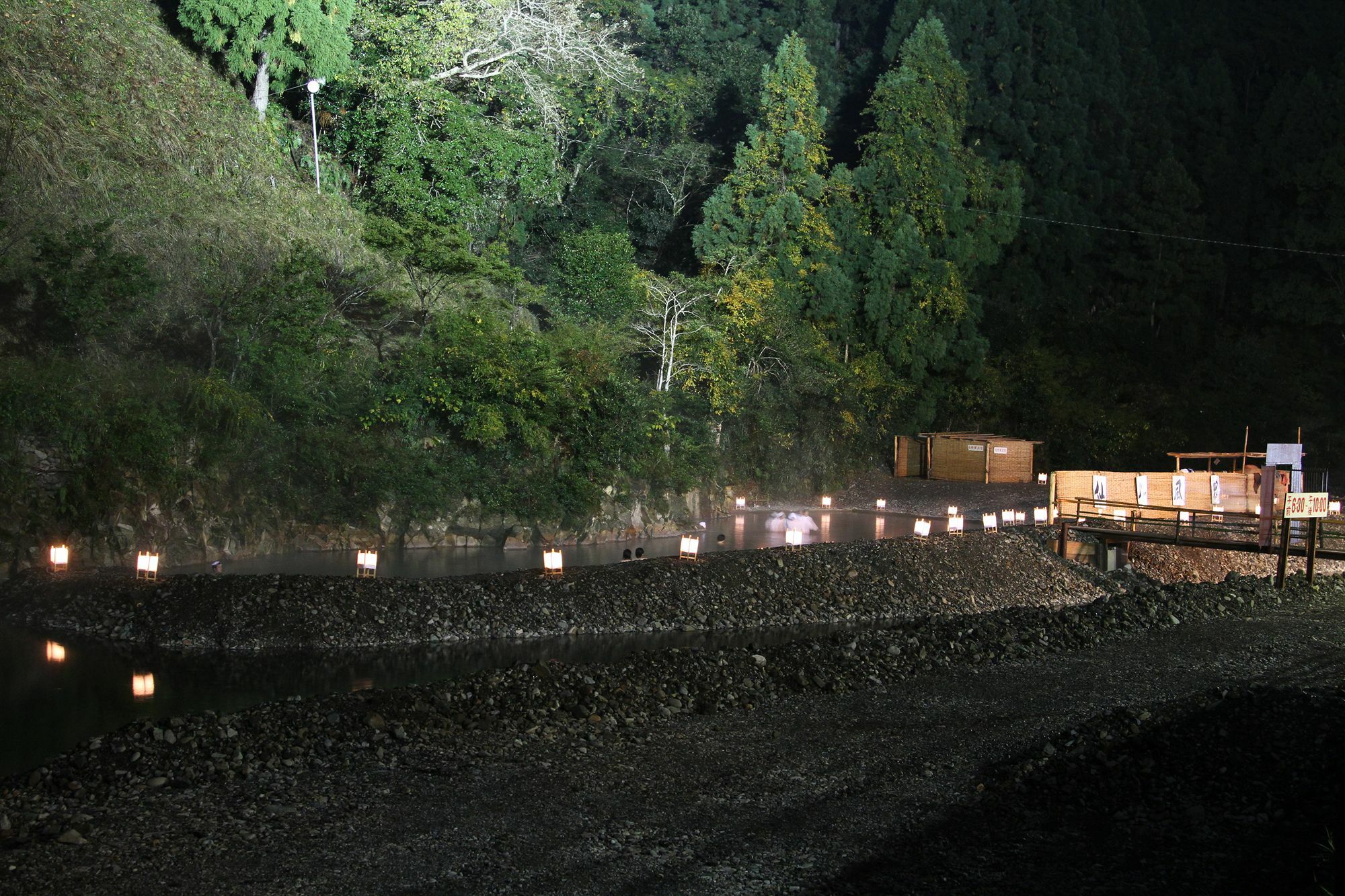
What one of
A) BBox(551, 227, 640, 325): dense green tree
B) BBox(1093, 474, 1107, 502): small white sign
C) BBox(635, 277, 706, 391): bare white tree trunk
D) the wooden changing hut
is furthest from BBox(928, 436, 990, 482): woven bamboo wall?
BBox(551, 227, 640, 325): dense green tree

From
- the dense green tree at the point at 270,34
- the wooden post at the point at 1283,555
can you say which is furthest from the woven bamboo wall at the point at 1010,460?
the dense green tree at the point at 270,34

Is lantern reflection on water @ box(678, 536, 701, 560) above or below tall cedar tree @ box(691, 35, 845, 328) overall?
below

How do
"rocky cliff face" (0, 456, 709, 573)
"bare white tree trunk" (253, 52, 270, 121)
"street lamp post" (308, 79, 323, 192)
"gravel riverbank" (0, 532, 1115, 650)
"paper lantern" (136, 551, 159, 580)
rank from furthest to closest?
"street lamp post" (308, 79, 323, 192)
"bare white tree trunk" (253, 52, 270, 121)
"rocky cliff face" (0, 456, 709, 573)
"paper lantern" (136, 551, 159, 580)
"gravel riverbank" (0, 532, 1115, 650)

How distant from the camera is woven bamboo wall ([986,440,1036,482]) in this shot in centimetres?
2900

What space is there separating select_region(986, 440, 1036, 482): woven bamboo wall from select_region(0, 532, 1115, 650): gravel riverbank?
39.8ft

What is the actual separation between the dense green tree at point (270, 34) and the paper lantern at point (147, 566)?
1171cm

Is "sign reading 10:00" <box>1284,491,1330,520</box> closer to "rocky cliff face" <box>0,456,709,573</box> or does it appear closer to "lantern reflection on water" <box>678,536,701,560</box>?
"lantern reflection on water" <box>678,536,701,560</box>

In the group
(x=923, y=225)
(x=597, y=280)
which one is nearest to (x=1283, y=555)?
(x=597, y=280)

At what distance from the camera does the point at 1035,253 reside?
34906 mm

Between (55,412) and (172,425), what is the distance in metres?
1.50

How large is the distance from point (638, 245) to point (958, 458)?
37.1ft

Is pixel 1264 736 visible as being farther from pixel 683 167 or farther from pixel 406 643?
pixel 683 167

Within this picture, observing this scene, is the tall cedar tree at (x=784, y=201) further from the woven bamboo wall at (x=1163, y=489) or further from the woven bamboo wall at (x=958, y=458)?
the woven bamboo wall at (x=1163, y=489)

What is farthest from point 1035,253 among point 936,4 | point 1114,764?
point 1114,764
